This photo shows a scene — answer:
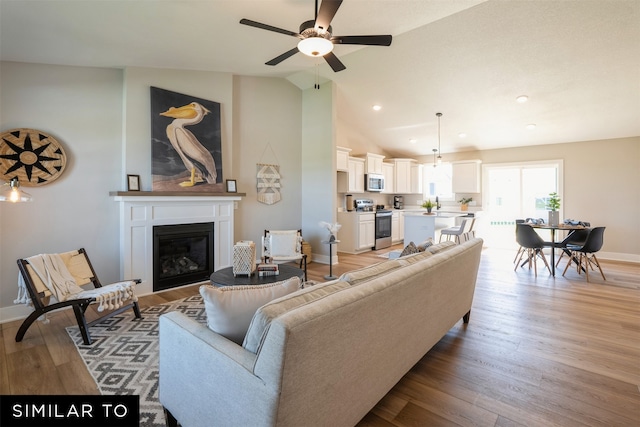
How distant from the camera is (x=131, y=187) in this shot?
3877mm

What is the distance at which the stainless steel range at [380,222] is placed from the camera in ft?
23.3

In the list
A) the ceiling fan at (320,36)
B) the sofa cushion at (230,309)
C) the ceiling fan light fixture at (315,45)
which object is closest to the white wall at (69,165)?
the ceiling fan at (320,36)

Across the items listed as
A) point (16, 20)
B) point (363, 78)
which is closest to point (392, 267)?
point (16, 20)

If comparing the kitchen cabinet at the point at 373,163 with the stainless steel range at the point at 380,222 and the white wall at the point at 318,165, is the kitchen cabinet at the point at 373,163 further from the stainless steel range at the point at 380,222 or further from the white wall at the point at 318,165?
the white wall at the point at 318,165

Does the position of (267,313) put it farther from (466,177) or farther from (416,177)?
(416,177)

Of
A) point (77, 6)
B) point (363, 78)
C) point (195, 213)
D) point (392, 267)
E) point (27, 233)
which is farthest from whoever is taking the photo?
point (363, 78)

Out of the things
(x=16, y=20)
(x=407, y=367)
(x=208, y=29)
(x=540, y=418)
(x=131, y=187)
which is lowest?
(x=540, y=418)

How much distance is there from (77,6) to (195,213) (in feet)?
8.49

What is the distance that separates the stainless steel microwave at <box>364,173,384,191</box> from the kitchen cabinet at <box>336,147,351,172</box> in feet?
2.67

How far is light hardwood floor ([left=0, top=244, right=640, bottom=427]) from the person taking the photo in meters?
1.77

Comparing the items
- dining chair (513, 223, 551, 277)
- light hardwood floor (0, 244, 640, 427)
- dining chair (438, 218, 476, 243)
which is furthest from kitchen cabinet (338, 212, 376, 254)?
light hardwood floor (0, 244, 640, 427)

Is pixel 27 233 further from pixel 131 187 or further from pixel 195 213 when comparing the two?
pixel 195 213

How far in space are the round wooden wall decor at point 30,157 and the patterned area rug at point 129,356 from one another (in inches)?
66.8

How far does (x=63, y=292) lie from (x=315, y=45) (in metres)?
3.23
